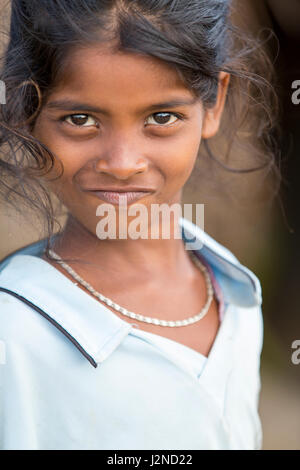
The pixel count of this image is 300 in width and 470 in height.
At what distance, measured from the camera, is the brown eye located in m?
0.74

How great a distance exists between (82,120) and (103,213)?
13cm

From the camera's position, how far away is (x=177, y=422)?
0.79 metres

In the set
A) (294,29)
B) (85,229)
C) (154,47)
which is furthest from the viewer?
(294,29)

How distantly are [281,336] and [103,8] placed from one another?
1.49 meters

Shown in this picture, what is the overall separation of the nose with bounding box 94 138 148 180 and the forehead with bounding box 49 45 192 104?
6 cm

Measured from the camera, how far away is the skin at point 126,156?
692 mm

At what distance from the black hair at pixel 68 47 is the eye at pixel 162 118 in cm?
5

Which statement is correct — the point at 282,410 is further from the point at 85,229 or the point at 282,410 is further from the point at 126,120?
the point at 126,120

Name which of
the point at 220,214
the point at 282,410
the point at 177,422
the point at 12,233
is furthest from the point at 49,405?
the point at 282,410

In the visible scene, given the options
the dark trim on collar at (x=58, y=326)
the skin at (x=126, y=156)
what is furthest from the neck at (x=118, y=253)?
the dark trim on collar at (x=58, y=326)

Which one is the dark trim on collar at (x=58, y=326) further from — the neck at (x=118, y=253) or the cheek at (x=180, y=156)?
the cheek at (x=180, y=156)

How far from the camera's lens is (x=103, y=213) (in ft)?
2.57

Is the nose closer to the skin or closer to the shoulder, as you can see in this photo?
the skin

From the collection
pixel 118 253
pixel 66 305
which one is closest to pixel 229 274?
pixel 118 253
